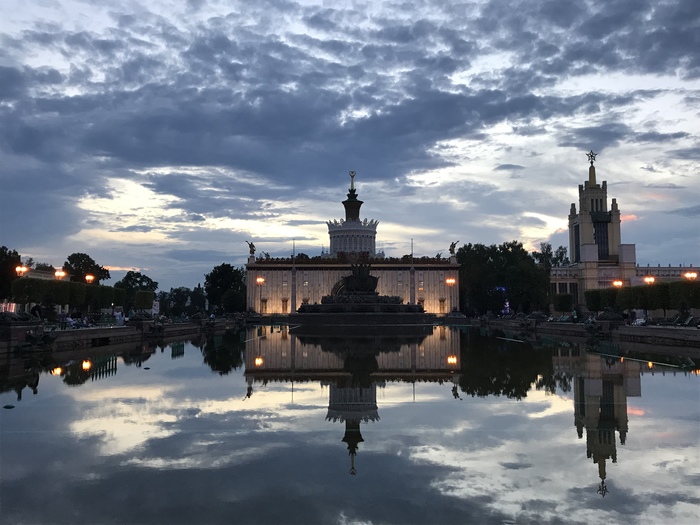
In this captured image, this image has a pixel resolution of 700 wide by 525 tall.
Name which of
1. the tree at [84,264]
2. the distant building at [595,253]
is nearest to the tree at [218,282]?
the tree at [84,264]

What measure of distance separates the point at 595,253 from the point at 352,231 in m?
47.5

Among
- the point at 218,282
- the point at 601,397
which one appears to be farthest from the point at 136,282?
the point at 601,397

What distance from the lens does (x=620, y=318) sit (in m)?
42.7

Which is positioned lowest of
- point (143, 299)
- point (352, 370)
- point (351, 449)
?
point (351, 449)

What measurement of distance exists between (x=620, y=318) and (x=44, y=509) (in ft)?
134

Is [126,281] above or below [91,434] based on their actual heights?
above

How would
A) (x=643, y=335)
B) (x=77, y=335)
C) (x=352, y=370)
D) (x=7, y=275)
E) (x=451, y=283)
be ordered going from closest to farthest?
(x=352, y=370)
(x=77, y=335)
(x=643, y=335)
(x=7, y=275)
(x=451, y=283)

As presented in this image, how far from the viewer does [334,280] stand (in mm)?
115688

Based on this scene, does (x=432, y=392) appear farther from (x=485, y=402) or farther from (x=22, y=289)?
(x=22, y=289)

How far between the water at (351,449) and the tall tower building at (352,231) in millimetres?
105684

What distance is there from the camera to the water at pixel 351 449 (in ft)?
24.8

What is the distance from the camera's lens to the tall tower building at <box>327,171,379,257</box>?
126 meters

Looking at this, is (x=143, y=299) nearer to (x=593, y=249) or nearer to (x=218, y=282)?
(x=218, y=282)

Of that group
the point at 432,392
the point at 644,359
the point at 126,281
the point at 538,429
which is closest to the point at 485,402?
the point at 432,392
